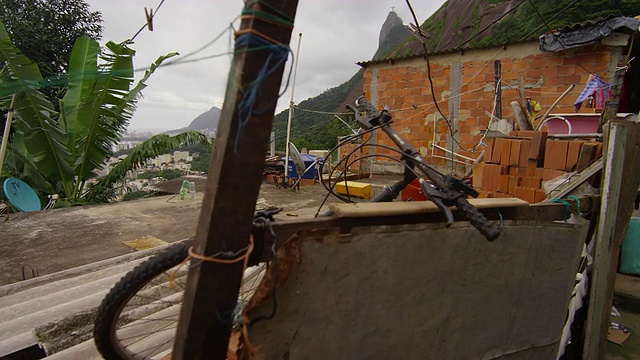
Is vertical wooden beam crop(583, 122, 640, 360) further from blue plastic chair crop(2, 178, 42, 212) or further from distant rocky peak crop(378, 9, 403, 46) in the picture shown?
distant rocky peak crop(378, 9, 403, 46)

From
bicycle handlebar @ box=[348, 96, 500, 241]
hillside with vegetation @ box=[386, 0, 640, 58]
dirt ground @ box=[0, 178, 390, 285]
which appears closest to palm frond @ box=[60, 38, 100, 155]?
dirt ground @ box=[0, 178, 390, 285]

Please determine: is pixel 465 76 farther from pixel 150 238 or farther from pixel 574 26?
pixel 150 238

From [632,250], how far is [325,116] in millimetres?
18320

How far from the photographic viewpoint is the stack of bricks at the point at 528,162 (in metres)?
3.25

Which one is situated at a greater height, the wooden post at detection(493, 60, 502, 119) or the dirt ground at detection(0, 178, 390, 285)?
the wooden post at detection(493, 60, 502, 119)

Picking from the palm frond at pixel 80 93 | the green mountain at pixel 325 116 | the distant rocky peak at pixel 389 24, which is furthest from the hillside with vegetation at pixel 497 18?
the distant rocky peak at pixel 389 24

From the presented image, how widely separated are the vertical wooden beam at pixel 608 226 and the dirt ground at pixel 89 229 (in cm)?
249

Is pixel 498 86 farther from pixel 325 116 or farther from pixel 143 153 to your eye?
pixel 325 116

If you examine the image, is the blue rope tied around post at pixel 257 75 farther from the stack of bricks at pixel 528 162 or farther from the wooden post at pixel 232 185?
the stack of bricks at pixel 528 162

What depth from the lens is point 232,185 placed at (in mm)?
979

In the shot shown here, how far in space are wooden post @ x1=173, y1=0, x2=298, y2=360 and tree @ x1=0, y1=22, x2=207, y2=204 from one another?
6.03 meters

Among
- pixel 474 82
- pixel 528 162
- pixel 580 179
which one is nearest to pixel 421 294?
pixel 580 179

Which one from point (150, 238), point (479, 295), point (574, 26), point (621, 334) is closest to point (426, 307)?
point (479, 295)

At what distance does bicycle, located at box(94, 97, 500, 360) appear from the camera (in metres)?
1.16
